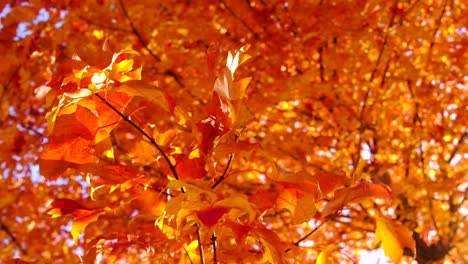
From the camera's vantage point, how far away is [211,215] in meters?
0.79

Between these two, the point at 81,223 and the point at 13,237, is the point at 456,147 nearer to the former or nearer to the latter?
the point at 81,223

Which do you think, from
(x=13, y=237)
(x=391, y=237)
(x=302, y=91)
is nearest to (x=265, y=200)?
(x=391, y=237)

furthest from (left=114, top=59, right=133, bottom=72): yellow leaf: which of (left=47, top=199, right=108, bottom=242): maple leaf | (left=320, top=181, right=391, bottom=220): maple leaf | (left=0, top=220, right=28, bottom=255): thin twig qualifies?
(left=0, top=220, right=28, bottom=255): thin twig

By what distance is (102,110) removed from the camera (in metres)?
0.97

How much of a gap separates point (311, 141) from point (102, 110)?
8.41 feet

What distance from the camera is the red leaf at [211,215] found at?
30.5 inches

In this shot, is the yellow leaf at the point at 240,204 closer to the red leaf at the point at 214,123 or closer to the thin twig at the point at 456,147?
the red leaf at the point at 214,123

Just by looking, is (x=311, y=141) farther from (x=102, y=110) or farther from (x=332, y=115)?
(x=102, y=110)

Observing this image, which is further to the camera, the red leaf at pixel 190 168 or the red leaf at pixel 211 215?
the red leaf at pixel 190 168

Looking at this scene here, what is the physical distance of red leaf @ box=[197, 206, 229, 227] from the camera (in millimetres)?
774

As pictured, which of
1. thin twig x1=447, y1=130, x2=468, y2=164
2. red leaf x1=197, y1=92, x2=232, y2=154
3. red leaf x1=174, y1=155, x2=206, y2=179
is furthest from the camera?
thin twig x1=447, y1=130, x2=468, y2=164

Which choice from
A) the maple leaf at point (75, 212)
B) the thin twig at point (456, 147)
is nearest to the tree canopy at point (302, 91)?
the thin twig at point (456, 147)

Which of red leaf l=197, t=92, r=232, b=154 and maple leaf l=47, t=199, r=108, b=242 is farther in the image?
maple leaf l=47, t=199, r=108, b=242

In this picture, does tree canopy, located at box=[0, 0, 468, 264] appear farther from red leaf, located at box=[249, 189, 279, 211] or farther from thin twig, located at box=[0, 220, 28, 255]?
red leaf, located at box=[249, 189, 279, 211]
